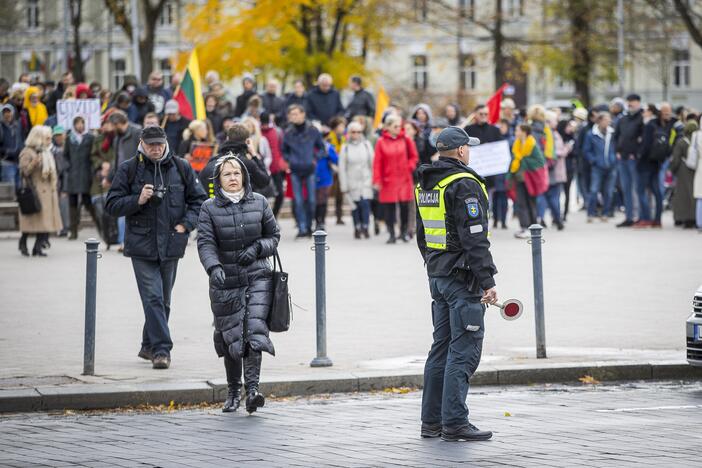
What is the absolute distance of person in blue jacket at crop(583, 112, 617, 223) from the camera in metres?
26.6

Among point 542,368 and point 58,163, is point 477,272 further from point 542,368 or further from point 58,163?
point 58,163

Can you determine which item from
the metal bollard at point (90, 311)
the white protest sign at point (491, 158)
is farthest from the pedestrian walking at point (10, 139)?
the metal bollard at point (90, 311)

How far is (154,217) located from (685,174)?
569 inches

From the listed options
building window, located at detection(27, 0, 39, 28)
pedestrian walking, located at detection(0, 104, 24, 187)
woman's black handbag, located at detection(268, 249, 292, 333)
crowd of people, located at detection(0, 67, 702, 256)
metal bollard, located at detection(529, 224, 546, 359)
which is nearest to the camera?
woman's black handbag, located at detection(268, 249, 292, 333)

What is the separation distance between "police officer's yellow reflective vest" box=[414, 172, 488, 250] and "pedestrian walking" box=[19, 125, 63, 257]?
42.1 feet

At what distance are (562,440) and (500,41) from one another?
136ft

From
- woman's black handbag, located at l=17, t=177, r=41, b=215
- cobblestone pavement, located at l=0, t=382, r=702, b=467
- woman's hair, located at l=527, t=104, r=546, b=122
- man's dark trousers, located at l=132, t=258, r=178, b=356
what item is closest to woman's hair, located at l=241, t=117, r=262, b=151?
woman's black handbag, located at l=17, t=177, r=41, b=215

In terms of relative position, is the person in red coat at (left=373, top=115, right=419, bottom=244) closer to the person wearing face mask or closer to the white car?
the person wearing face mask

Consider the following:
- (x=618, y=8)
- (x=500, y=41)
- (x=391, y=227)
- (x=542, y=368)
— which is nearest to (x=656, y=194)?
(x=391, y=227)

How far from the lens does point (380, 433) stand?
9.12m

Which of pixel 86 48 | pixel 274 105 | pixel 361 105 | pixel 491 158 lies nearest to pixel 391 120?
pixel 491 158

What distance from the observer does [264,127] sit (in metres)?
23.8

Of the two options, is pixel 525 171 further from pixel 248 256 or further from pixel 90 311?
pixel 248 256

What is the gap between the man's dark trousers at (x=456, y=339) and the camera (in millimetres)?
8758
